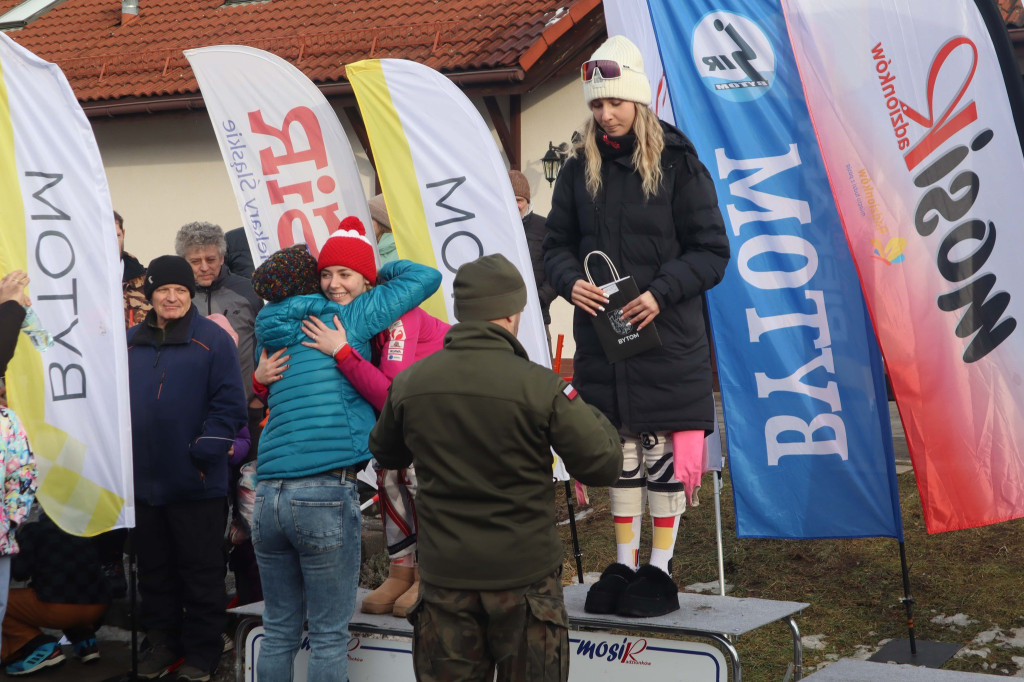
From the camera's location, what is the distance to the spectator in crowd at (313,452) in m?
3.81

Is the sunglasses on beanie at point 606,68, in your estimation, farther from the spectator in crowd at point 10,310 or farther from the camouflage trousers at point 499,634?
the spectator in crowd at point 10,310

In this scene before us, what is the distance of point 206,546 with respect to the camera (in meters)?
5.19

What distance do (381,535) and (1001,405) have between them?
3757 mm

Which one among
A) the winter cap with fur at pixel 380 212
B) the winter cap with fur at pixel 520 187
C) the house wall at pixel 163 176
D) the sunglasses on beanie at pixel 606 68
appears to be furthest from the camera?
the house wall at pixel 163 176

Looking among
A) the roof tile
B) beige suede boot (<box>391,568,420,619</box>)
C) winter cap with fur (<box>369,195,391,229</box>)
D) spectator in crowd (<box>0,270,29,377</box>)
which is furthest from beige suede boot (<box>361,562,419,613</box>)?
the roof tile

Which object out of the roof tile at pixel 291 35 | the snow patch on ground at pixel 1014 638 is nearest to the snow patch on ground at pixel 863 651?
the snow patch on ground at pixel 1014 638

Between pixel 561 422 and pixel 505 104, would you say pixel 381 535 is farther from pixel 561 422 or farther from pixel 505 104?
pixel 505 104

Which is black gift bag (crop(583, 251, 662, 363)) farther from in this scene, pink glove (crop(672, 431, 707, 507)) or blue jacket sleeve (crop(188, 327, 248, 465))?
blue jacket sleeve (crop(188, 327, 248, 465))

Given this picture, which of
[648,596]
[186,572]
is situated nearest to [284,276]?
[648,596]

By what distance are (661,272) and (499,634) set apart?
4.77 feet

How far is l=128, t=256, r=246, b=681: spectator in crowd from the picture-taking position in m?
5.14

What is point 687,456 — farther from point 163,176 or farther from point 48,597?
point 163,176

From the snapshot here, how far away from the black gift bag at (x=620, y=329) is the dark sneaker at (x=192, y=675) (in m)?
2.70

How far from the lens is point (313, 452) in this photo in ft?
12.5
